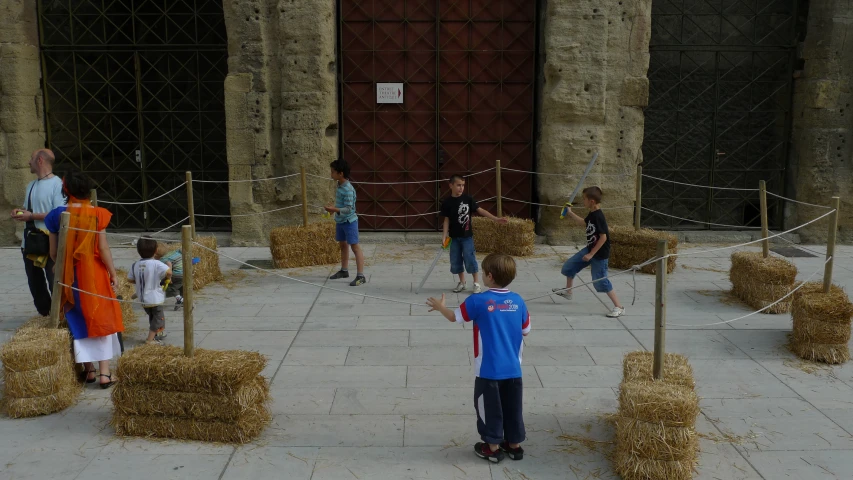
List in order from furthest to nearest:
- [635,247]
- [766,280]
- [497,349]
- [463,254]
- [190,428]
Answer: [635,247] < [463,254] < [766,280] < [190,428] < [497,349]

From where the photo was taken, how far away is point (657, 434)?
4.64 meters

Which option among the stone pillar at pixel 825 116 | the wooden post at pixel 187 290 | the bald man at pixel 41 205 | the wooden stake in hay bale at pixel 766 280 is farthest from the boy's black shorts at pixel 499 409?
the stone pillar at pixel 825 116

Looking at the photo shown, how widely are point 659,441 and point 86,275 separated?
167 inches

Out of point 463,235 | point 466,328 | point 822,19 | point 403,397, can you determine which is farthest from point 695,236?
point 403,397

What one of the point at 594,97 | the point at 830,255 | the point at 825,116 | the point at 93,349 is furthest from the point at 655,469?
the point at 825,116

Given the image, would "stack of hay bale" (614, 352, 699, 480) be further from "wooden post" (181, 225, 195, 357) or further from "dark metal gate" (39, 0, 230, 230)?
"dark metal gate" (39, 0, 230, 230)

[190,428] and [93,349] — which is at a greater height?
[93,349]

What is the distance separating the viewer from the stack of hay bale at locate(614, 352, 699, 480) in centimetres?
463

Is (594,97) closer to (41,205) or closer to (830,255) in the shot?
(830,255)

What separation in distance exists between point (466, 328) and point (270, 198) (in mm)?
5554

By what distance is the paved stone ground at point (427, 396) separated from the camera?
496 centimetres

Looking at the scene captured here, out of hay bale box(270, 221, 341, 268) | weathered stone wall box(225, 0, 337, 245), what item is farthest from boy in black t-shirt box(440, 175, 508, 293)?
weathered stone wall box(225, 0, 337, 245)

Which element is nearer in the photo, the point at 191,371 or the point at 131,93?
the point at 191,371

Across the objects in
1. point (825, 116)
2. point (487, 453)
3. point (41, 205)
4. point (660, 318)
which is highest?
point (825, 116)
